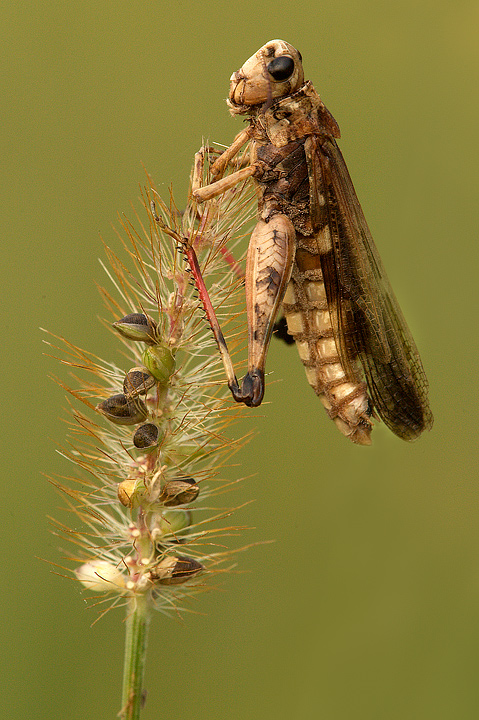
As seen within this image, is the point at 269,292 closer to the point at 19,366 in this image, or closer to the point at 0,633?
the point at 19,366

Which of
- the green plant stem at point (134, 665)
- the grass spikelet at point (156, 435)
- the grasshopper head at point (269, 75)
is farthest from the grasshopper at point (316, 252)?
the green plant stem at point (134, 665)

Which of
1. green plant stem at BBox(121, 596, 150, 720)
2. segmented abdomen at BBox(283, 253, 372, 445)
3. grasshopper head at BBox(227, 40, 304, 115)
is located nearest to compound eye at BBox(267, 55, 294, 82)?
grasshopper head at BBox(227, 40, 304, 115)

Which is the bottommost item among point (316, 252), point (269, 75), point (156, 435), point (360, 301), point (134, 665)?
point (134, 665)

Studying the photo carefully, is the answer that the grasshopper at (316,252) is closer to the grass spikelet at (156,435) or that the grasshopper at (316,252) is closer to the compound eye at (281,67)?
the compound eye at (281,67)

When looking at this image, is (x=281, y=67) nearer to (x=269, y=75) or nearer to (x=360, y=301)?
(x=269, y=75)

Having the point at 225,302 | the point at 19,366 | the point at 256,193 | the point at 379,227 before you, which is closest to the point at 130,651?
the point at 225,302

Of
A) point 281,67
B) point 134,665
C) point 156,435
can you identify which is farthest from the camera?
point 281,67

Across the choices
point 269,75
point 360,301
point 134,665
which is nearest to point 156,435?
point 134,665

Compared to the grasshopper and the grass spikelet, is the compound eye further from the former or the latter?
the grass spikelet
